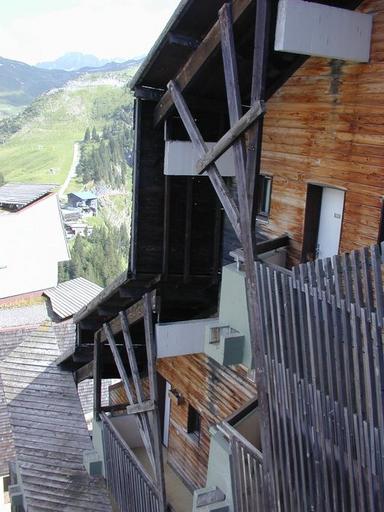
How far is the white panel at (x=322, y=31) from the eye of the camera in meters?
5.57

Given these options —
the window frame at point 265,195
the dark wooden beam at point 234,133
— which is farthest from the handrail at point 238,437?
the window frame at point 265,195

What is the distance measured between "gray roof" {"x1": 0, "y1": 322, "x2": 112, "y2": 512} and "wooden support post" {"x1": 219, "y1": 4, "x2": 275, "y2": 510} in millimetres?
5700

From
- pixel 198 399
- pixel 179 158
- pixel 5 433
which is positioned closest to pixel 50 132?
pixel 5 433

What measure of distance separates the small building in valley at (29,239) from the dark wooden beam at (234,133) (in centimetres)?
2518

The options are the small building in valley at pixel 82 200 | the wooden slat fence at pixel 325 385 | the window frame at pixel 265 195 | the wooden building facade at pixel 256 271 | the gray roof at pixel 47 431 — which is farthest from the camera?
the small building in valley at pixel 82 200

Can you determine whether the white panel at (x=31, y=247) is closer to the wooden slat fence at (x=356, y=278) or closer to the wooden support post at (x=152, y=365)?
the wooden support post at (x=152, y=365)

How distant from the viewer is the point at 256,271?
5328 millimetres

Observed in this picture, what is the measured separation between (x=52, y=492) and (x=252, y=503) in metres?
5.47

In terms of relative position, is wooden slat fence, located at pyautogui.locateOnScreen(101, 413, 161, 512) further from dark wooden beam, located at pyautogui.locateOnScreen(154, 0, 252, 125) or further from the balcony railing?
dark wooden beam, located at pyautogui.locateOnScreen(154, 0, 252, 125)

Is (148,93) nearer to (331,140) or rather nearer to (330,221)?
(331,140)

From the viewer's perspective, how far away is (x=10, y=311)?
2611 centimetres

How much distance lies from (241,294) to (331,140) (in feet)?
7.54

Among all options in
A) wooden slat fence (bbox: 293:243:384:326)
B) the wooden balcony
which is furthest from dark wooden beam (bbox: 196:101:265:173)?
the wooden balcony

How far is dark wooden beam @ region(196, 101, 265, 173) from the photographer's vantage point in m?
5.46
